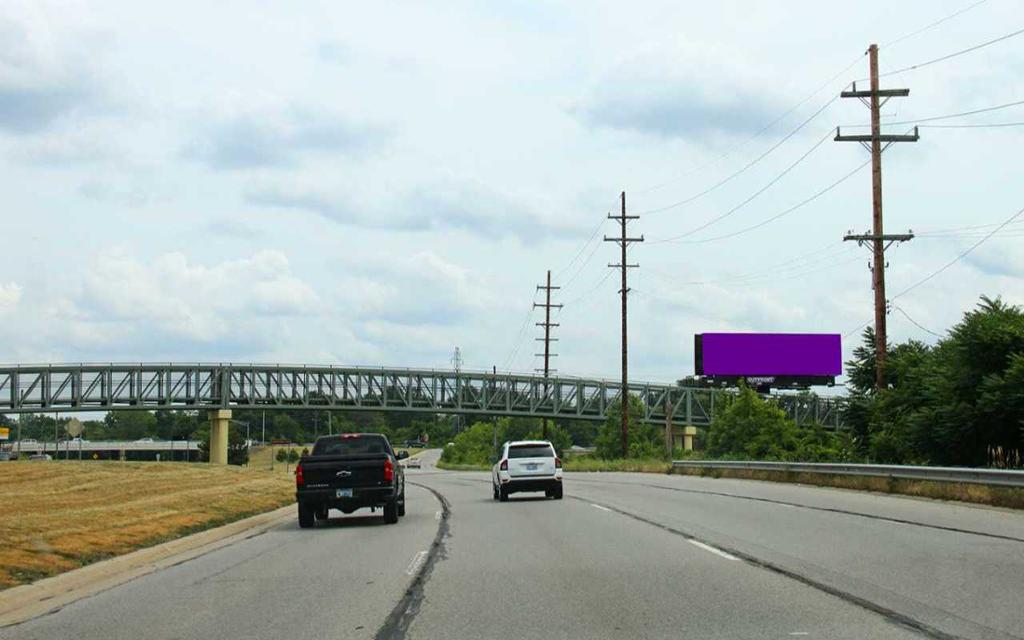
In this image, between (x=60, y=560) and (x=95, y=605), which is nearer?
(x=95, y=605)

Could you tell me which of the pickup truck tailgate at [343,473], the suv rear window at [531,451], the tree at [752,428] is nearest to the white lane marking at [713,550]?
the pickup truck tailgate at [343,473]

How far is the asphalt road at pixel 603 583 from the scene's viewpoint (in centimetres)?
962

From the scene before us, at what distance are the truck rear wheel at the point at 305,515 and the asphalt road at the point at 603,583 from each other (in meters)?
1.46

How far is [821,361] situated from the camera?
100m

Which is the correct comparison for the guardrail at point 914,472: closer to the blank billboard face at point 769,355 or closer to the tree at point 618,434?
the blank billboard face at point 769,355

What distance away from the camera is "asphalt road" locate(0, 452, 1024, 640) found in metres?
9.62

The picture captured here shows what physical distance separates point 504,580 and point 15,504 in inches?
710

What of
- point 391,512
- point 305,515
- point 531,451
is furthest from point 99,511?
point 531,451

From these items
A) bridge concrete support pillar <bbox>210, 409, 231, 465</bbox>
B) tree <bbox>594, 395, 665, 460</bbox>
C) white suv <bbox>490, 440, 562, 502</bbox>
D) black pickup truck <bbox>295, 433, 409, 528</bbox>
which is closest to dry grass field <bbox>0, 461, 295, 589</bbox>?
black pickup truck <bbox>295, 433, 409, 528</bbox>

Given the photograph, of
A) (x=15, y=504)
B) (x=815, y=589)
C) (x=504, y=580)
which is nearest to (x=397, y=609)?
(x=504, y=580)

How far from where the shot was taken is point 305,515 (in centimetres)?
2302

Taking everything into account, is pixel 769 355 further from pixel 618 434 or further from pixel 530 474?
pixel 530 474

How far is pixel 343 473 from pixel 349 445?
7.34ft

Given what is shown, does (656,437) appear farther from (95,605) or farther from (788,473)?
(95,605)
